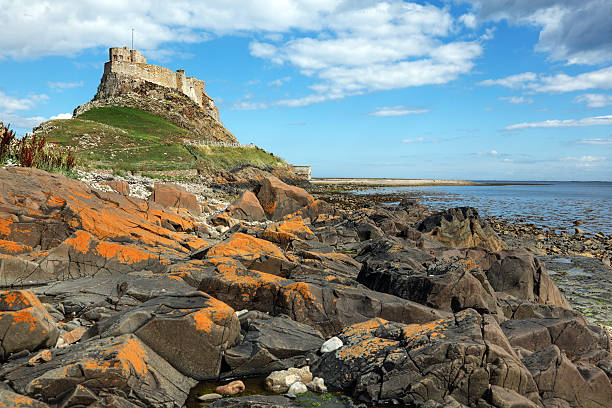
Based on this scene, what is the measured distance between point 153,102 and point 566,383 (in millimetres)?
92000

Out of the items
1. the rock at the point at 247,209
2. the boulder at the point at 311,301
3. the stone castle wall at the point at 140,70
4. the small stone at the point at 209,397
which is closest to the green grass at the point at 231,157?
the rock at the point at 247,209

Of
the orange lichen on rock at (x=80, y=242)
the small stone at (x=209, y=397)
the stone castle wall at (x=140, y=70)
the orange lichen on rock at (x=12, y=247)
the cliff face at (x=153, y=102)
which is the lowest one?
the small stone at (x=209, y=397)

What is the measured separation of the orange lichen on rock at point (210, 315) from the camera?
21.6 feet

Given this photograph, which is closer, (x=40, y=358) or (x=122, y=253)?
(x=40, y=358)

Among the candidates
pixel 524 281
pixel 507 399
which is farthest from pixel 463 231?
pixel 507 399

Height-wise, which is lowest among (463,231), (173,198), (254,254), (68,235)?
(463,231)

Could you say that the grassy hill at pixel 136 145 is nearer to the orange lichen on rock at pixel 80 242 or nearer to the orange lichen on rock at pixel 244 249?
the orange lichen on rock at pixel 80 242

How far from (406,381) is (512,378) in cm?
144

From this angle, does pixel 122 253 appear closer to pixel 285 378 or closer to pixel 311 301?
pixel 311 301

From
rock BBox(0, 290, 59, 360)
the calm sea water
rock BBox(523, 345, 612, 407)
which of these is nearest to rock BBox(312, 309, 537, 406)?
rock BBox(523, 345, 612, 407)

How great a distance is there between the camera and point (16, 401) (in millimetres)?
4824

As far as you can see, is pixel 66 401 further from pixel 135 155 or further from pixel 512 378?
pixel 135 155

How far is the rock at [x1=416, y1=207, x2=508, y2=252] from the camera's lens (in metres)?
22.1

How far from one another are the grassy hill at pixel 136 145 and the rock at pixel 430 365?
36.0 metres
